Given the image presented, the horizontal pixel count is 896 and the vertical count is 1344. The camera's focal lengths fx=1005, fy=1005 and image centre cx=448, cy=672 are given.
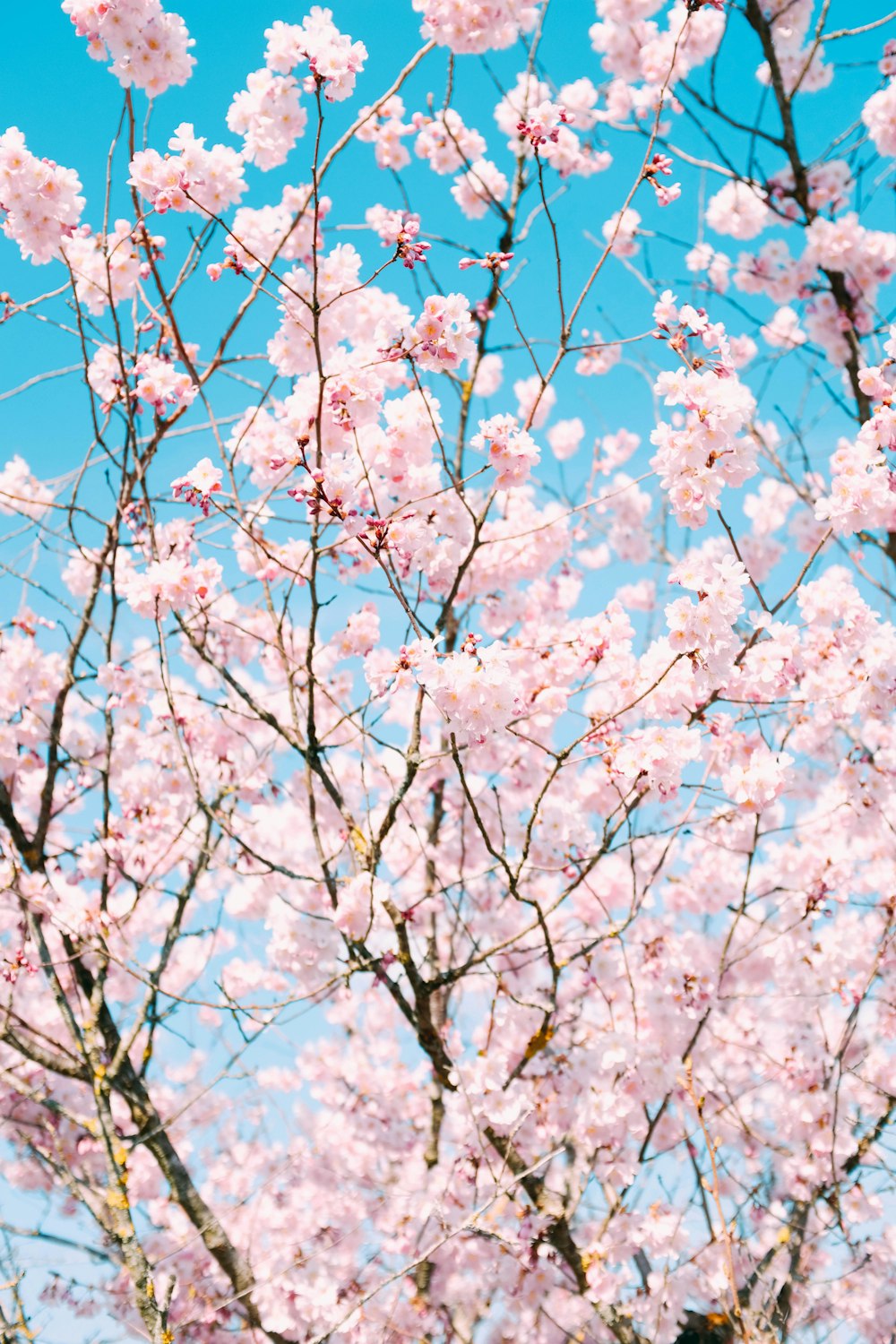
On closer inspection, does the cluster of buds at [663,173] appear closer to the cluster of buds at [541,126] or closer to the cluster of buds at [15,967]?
the cluster of buds at [541,126]

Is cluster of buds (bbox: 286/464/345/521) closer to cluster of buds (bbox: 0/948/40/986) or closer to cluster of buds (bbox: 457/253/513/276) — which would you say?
cluster of buds (bbox: 457/253/513/276)

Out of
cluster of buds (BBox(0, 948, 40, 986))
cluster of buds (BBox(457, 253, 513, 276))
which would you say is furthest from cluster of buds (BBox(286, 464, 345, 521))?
cluster of buds (BBox(0, 948, 40, 986))

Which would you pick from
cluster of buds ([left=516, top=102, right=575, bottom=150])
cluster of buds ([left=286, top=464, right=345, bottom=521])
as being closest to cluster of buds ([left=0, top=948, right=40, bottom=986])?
cluster of buds ([left=286, top=464, right=345, bottom=521])

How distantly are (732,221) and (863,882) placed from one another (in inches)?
184

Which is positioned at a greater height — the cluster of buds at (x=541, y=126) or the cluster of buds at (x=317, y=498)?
the cluster of buds at (x=541, y=126)

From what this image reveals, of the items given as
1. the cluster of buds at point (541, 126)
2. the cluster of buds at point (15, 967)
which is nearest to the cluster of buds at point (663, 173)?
the cluster of buds at point (541, 126)

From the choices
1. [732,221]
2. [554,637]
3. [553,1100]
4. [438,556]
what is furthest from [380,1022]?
[732,221]

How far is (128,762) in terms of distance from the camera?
5.52 metres

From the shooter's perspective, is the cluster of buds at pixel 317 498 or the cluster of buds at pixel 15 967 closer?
the cluster of buds at pixel 317 498

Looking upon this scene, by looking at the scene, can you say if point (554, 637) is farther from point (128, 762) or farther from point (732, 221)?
point (732, 221)

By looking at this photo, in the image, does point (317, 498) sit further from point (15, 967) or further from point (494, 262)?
point (15, 967)

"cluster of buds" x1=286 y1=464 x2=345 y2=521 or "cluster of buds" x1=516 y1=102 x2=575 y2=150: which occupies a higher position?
"cluster of buds" x1=516 y1=102 x2=575 y2=150

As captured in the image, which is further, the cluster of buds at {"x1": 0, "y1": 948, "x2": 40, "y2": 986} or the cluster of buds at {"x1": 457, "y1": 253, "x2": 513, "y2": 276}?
the cluster of buds at {"x1": 0, "y1": 948, "x2": 40, "y2": 986}

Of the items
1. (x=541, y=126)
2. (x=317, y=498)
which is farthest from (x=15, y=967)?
(x=541, y=126)
